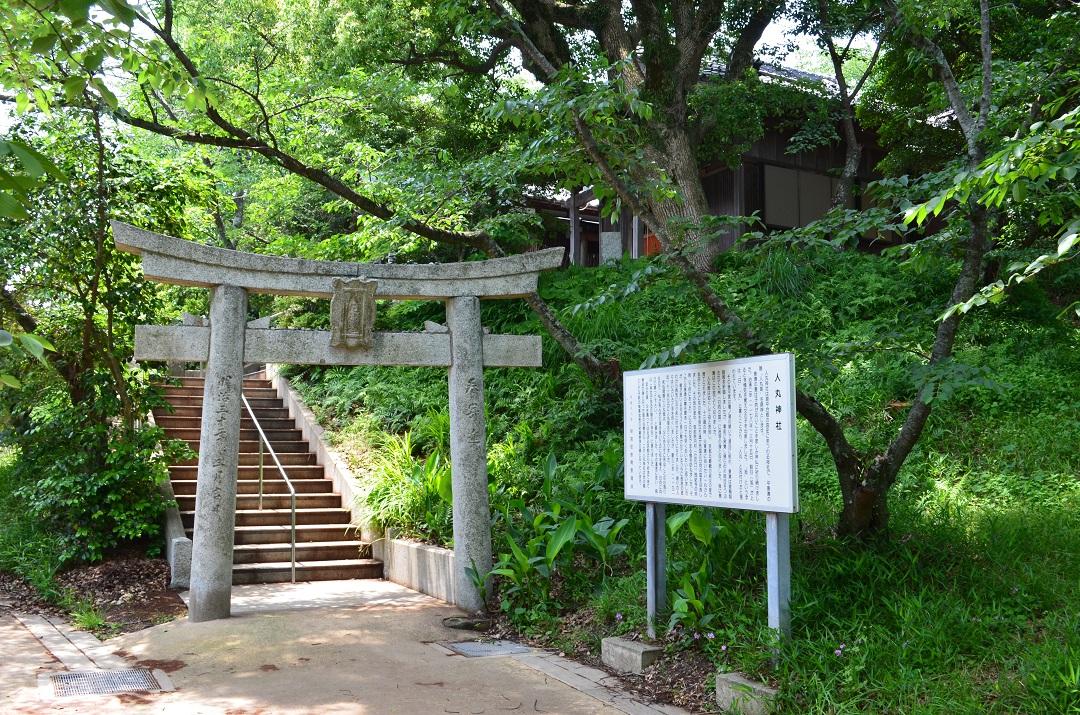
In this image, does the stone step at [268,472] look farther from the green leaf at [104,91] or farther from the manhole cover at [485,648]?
the green leaf at [104,91]

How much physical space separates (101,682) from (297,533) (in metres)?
4.82

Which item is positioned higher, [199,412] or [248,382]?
[248,382]

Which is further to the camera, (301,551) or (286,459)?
(286,459)

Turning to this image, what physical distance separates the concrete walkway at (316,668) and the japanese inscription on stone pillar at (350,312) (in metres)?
2.69

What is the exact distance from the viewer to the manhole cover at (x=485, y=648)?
702cm

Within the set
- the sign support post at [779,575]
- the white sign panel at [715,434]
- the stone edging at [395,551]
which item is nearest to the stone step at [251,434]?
the stone edging at [395,551]

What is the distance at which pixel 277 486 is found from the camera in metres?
12.1

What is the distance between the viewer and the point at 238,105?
1038cm

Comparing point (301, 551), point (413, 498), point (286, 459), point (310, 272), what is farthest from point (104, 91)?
point (286, 459)

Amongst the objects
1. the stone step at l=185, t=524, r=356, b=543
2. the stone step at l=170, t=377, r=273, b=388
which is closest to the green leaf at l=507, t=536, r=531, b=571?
the stone step at l=185, t=524, r=356, b=543

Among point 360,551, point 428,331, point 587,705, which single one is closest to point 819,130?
point 428,331

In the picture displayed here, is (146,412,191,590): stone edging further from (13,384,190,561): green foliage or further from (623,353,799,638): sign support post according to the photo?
(623,353,799,638): sign support post

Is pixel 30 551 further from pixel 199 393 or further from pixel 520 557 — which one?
pixel 520 557

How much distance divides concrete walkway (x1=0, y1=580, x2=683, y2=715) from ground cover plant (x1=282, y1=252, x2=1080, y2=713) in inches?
27.2
